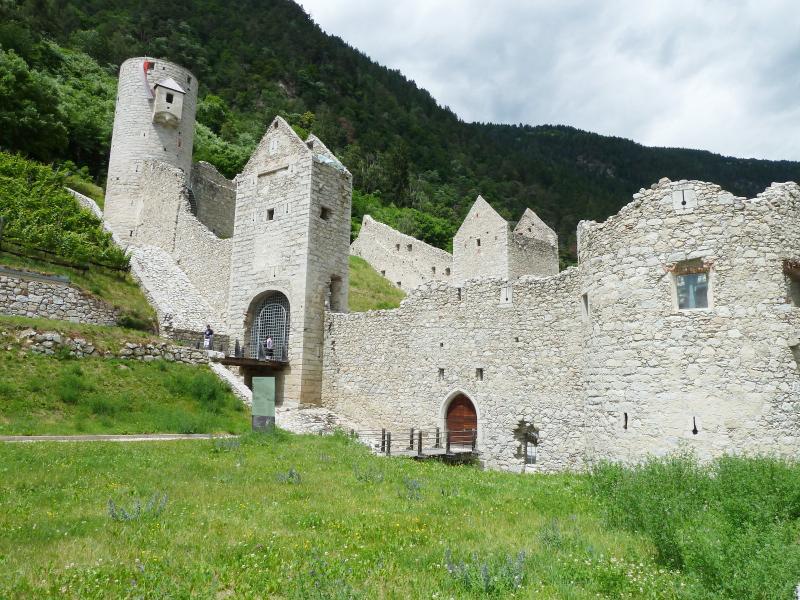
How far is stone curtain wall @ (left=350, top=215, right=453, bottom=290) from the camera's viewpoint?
4191 cm

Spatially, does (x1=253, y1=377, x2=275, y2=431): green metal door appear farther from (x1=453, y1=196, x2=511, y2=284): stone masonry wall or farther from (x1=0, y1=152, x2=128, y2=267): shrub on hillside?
(x1=453, y1=196, x2=511, y2=284): stone masonry wall

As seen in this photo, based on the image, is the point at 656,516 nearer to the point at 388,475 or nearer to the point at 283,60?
the point at 388,475

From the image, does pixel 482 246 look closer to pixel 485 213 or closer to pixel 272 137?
pixel 485 213

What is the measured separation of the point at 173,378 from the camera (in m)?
17.2

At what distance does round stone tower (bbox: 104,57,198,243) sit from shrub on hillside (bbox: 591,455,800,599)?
102ft

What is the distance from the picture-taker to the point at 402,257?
142ft

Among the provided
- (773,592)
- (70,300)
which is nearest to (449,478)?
(773,592)

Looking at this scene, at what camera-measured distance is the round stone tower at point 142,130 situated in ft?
107

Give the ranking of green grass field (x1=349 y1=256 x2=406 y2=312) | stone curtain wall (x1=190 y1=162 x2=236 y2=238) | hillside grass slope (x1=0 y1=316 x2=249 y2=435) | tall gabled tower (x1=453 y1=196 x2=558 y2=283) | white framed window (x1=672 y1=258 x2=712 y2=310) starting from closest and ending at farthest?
white framed window (x1=672 y1=258 x2=712 y2=310)
hillside grass slope (x1=0 y1=316 x2=249 y2=435)
green grass field (x1=349 y1=256 x2=406 y2=312)
stone curtain wall (x1=190 y1=162 x2=236 y2=238)
tall gabled tower (x1=453 y1=196 x2=558 y2=283)

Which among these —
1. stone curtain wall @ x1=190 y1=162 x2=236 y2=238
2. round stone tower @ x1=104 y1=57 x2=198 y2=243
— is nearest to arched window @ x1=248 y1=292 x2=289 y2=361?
stone curtain wall @ x1=190 y1=162 x2=236 y2=238

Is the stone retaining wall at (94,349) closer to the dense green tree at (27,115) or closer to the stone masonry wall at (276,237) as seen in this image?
the stone masonry wall at (276,237)

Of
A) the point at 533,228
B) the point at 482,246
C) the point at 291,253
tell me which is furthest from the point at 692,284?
the point at 533,228

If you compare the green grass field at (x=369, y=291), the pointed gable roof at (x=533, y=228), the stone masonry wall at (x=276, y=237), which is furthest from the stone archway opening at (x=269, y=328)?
the pointed gable roof at (x=533, y=228)

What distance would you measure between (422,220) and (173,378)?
150ft
